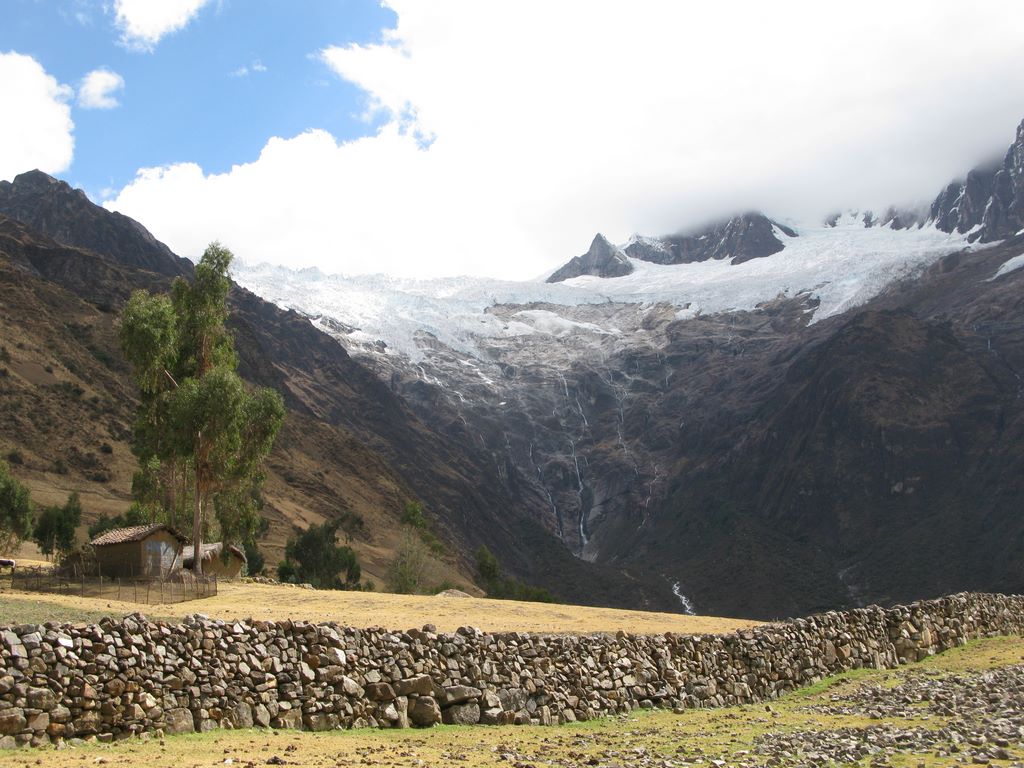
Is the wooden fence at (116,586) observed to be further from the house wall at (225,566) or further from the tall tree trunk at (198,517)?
the house wall at (225,566)

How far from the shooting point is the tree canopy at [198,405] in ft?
138

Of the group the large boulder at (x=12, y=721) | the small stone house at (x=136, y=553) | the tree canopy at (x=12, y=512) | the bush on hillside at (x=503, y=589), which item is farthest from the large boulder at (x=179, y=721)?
the bush on hillside at (x=503, y=589)

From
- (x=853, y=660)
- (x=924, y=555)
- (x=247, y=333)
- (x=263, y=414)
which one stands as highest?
(x=247, y=333)

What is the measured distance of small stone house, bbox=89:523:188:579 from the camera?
131 ft

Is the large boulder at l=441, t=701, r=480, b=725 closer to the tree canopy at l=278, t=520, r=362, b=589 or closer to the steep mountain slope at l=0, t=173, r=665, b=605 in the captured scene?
the steep mountain slope at l=0, t=173, r=665, b=605

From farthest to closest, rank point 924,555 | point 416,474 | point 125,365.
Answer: point 416,474 → point 924,555 → point 125,365

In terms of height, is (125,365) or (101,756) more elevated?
(125,365)

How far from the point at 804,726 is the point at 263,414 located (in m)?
30.5

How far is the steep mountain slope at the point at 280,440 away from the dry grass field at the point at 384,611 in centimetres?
3363

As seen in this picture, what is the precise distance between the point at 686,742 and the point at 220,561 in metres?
36.3

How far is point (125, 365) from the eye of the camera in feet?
380

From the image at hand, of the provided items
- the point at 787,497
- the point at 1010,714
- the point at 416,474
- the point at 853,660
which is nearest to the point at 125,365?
the point at 416,474

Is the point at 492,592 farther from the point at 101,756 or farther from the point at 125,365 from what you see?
the point at 101,756

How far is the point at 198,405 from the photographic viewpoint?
41.8m
